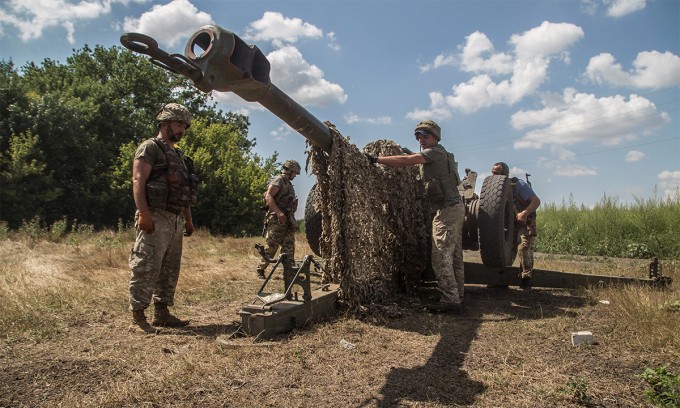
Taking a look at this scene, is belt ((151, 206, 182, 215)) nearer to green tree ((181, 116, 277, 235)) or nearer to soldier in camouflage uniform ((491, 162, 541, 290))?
soldier in camouflage uniform ((491, 162, 541, 290))

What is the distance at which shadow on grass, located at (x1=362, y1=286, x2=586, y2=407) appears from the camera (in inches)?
123

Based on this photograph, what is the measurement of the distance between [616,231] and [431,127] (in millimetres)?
10735

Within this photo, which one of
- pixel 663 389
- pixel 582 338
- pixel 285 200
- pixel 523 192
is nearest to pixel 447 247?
pixel 582 338

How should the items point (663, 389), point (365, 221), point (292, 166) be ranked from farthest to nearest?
point (292, 166), point (365, 221), point (663, 389)

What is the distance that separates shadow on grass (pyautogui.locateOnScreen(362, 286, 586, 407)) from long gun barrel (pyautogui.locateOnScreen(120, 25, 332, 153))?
7.63 feet

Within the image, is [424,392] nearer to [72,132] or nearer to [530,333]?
[530,333]

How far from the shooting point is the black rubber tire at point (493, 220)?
6.37 metres

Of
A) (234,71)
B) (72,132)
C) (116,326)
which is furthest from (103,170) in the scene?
(234,71)

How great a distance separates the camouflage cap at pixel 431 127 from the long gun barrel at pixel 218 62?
7.57 ft

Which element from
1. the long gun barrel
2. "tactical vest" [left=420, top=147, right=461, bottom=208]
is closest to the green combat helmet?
"tactical vest" [left=420, top=147, right=461, bottom=208]

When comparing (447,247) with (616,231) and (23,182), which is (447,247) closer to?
(616,231)

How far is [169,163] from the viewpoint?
467cm

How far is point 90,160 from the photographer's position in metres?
Answer: 22.0

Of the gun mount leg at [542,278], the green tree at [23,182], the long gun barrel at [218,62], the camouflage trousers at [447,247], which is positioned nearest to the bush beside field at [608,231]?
the green tree at [23,182]
